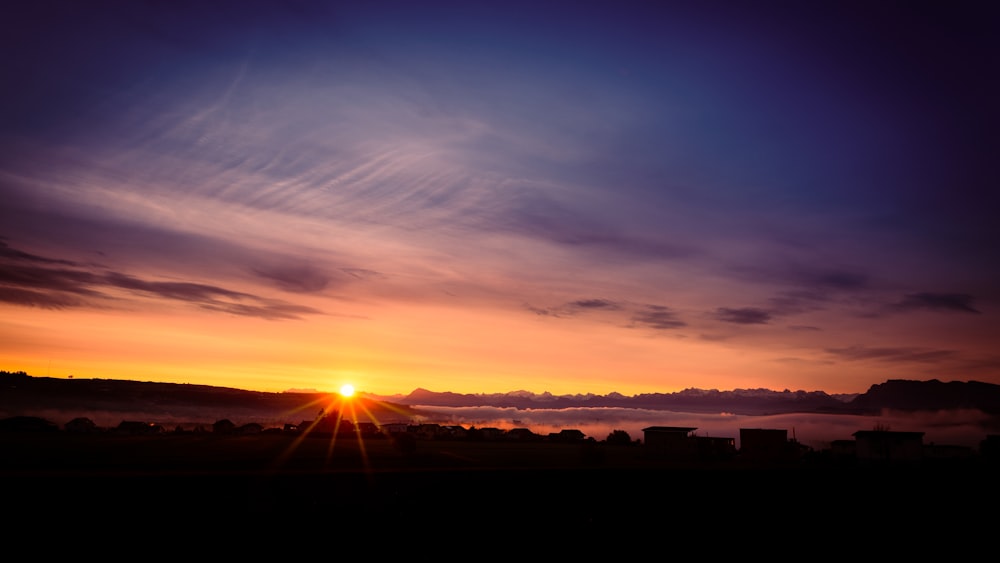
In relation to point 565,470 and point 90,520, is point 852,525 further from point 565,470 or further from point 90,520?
point 90,520

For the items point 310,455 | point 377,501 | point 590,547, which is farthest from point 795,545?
point 310,455

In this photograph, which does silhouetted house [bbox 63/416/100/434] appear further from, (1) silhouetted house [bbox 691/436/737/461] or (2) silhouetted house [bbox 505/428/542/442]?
(1) silhouetted house [bbox 691/436/737/461]

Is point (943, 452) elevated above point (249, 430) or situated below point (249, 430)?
above

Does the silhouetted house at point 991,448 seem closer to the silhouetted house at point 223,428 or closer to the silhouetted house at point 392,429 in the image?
the silhouetted house at point 392,429

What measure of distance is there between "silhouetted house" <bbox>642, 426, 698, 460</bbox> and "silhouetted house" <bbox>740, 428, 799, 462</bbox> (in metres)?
6.20

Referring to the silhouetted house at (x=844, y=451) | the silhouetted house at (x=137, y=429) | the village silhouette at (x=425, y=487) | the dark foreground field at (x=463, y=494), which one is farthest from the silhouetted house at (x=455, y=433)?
the silhouetted house at (x=844, y=451)

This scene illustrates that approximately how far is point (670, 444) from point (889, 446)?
2725 centimetres

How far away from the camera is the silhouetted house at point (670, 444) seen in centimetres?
7856

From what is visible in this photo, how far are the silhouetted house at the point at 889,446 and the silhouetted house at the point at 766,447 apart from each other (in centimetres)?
997

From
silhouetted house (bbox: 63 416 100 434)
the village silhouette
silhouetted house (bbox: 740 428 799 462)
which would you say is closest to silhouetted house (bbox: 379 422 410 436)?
the village silhouette

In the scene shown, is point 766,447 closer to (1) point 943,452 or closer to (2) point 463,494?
(1) point 943,452

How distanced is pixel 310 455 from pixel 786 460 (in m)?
55.0

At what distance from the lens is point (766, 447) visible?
77250 millimetres

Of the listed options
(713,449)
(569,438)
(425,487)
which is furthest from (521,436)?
(425,487)
